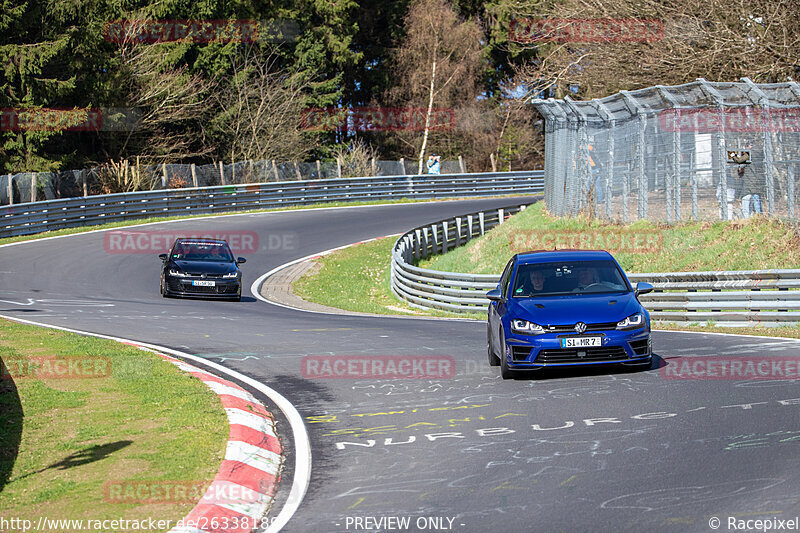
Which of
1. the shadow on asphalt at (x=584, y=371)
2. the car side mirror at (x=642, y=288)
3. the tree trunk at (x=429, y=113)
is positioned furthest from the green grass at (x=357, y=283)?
the tree trunk at (x=429, y=113)

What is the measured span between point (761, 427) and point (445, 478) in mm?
2975

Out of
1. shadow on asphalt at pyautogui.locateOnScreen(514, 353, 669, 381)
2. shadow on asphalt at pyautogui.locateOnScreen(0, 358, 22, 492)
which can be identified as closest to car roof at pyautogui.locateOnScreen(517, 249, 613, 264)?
shadow on asphalt at pyautogui.locateOnScreen(514, 353, 669, 381)

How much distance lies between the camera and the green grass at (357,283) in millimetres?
26250

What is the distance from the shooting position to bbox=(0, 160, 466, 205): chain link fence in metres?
38.0

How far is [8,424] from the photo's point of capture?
863 cm

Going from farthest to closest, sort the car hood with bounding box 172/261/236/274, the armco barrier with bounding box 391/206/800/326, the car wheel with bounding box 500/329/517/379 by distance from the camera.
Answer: the car hood with bounding box 172/261/236/274 → the armco barrier with bounding box 391/206/800/326 → the car wheel with bounding box 500/329/517/379

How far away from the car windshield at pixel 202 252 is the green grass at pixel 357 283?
10.1 ft

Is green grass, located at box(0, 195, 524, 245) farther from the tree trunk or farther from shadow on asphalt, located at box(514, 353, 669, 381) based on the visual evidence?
shadow on asphalt, located at box(514, 353, 669, 381)

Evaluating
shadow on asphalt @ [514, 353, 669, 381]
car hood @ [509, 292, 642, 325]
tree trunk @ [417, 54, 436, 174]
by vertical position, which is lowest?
shadow on asphalt @ [514, 353, 669, 381]

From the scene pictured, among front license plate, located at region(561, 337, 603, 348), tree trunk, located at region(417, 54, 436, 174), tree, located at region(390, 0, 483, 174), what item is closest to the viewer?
front license plate, located at region(561, 337, 603, 348)

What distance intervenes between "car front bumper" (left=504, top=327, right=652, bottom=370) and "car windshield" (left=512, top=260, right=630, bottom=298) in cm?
106

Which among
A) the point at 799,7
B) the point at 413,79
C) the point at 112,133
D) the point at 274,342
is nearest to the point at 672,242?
the point at 799,7

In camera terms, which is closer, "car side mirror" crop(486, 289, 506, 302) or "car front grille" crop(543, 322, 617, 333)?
"car front grille" crop(543, 322, 617, 333)

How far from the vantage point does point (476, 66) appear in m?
70.6
